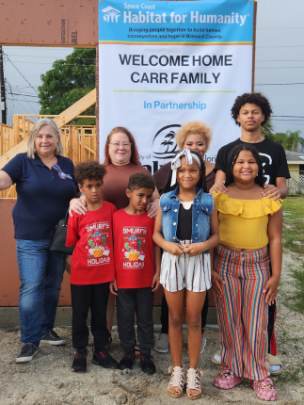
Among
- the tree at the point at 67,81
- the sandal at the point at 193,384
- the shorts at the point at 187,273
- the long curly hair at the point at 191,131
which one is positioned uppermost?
the tree at the point at 67,81

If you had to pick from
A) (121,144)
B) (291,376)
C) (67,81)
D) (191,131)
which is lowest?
(291,376)

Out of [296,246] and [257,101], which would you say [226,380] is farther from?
[296,246]

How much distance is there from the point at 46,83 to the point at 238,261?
32.9 meters

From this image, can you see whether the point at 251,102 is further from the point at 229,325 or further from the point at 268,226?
the point at 229,325

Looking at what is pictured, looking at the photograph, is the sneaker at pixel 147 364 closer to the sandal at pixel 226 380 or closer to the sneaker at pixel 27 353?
the sandal at pixel 226 380

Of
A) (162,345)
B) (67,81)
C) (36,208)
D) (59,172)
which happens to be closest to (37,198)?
(36,208)

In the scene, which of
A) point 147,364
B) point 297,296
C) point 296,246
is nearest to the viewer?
point 147,364

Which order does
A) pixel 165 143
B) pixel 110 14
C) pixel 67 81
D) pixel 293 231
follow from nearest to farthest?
pixel 110 14 < pixel 165 143 < pixel 293 231 < pixel 67 81

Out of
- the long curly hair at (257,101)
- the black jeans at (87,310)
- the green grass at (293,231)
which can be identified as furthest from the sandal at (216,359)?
the green grass at (293,231)

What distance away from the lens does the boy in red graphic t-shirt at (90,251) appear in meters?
2.81

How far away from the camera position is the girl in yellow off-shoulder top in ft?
8.66

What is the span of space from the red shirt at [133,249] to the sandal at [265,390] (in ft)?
3.56

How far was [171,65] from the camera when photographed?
3689 millimetres

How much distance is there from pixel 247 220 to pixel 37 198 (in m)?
1.70
